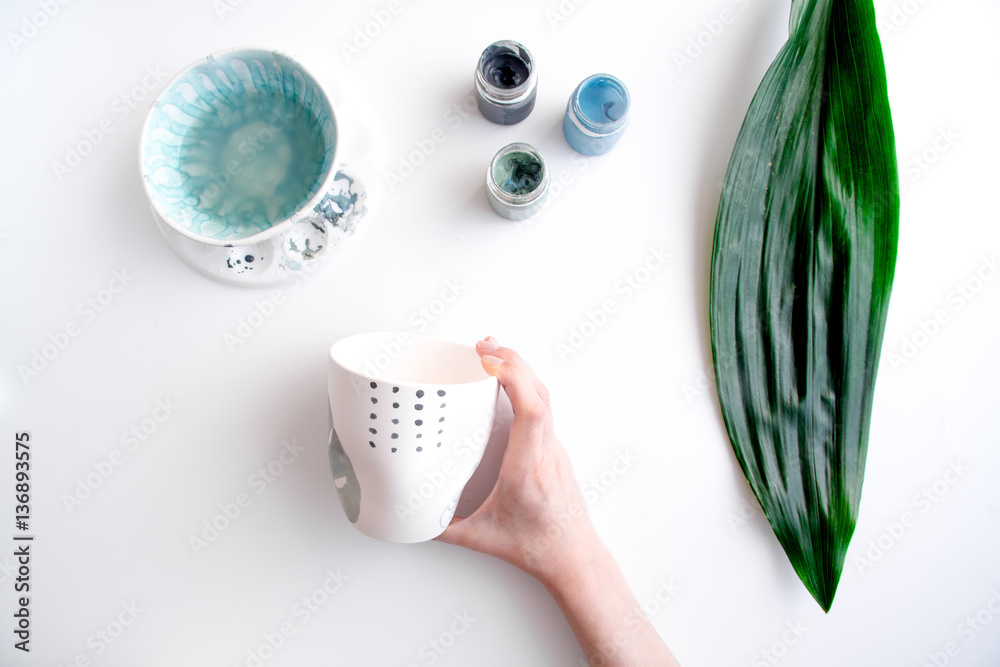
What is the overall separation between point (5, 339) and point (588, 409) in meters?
0.74

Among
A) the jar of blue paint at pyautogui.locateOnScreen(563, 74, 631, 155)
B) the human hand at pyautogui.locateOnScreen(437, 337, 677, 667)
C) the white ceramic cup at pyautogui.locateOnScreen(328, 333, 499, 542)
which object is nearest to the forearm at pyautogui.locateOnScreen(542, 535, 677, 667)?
the human hand at pyautogui.locateOnScreen(437, 337, 677, 667)

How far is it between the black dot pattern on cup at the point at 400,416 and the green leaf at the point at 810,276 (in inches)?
15.0

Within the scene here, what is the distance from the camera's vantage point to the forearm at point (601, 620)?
24.7 inches

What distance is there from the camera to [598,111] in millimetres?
652

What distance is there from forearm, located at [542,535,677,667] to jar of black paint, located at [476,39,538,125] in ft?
1.75

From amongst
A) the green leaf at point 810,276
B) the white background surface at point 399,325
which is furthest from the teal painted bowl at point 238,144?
the green leaf at point 810,276

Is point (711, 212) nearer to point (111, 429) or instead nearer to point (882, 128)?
point (882, 128)

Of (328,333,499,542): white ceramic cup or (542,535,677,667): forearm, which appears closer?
(328,333,499,542): white ceramic cup

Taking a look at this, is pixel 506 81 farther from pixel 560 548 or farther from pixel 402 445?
pixel 560 548

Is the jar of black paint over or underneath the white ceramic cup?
over

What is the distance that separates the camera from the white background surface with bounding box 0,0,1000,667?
677 millimetres

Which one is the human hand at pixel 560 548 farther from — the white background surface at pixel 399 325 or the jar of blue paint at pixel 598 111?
the jar of blue paint at pixel 598 111

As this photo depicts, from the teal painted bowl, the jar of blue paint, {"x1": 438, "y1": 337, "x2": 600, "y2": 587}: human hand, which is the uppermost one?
the jar of blue paint

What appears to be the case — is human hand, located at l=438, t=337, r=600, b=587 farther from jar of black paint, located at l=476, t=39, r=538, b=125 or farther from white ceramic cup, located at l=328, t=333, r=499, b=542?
jar of black paint, located at l=476, t=39, r=538, b=125
